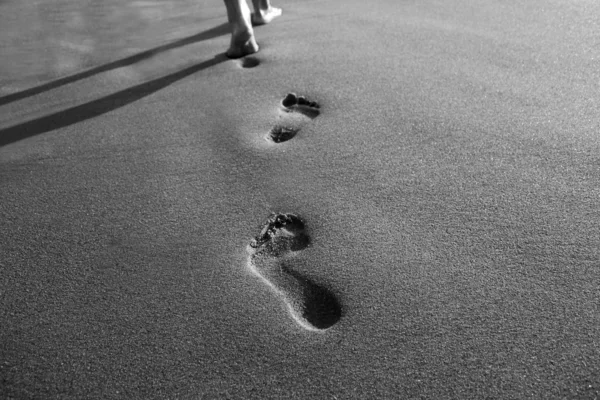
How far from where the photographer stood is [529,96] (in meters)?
1.93

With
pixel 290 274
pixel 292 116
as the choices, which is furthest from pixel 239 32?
pixel 290 274

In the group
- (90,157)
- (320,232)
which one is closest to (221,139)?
(90,157)

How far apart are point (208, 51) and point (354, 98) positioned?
0.81 meters

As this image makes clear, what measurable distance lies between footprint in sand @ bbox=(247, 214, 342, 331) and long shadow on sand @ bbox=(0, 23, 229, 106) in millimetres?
1309

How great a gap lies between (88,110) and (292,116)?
2.47ft

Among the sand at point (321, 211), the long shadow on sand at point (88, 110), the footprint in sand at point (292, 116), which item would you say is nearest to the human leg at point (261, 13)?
the sand at point (321, 211)

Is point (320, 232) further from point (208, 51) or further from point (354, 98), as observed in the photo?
point (208, 51)

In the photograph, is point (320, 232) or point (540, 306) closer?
point (540, 306)

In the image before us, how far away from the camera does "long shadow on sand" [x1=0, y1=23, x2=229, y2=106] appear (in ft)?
7.54

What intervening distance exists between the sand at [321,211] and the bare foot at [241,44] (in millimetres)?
59

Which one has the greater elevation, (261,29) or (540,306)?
(261,29)

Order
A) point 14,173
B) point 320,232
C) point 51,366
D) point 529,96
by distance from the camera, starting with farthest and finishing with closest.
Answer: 1. point 529,96
2. point 14,173
3. point 320,232
4. point 51,366

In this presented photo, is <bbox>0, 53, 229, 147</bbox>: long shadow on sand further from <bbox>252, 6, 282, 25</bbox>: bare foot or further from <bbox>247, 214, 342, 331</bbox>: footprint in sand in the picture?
<bbox>247, 214, 342, 331</bbox>: footprint in sand

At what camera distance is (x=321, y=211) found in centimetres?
153
